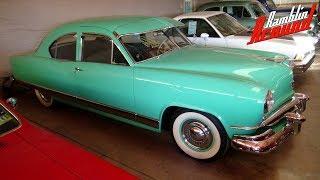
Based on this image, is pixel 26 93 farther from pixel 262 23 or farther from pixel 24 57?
pixel 262 23

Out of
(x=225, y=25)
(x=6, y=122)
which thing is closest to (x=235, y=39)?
(x=225, y=25)

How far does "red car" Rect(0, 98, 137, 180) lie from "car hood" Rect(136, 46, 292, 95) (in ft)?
5.01

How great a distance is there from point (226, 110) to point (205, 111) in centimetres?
21

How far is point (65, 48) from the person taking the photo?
4090 mm

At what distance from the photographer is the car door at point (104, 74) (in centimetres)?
331

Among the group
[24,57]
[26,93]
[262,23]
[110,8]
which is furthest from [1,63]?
[262,23]

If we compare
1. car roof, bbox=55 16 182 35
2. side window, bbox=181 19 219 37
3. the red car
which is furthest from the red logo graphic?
the red car

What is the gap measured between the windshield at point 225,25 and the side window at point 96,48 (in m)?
2.90

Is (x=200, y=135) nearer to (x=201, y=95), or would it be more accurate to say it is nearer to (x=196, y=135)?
(x=196, y=135)

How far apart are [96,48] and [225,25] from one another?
324 centimetres

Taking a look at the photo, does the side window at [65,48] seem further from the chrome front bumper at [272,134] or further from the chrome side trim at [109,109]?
the chrome front bumper at [272,134]

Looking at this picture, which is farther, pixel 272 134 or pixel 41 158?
pixel 272 134

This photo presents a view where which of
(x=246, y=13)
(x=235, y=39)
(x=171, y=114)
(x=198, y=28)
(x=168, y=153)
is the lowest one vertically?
(x=168, y=153)

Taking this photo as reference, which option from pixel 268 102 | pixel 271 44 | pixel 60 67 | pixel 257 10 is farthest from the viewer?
pixel 257 10
